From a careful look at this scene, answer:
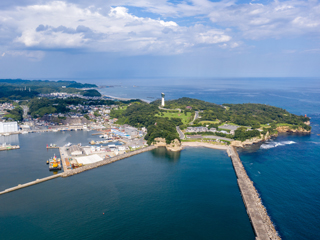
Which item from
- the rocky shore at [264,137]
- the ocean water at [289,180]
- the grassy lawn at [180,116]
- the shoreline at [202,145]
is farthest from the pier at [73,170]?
the grassy lawn at [180,116]

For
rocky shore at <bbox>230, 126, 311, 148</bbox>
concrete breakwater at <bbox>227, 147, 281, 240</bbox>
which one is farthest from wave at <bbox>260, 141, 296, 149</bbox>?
concrete breakwater at <bbox>227, 147, 281, 240</bbox>

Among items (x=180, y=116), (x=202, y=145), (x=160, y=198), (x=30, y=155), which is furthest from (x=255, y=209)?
(x=180, y=116)

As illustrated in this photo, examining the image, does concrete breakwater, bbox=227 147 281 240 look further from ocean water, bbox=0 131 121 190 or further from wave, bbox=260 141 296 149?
ocean water, bbox=0 131 121 190

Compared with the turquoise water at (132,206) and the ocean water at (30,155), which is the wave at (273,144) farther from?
the ocean water at (30,155)

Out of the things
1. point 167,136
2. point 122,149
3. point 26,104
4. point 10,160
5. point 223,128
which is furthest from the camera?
point 26,104

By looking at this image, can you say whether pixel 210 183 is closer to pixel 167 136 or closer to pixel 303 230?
pixel 303 230

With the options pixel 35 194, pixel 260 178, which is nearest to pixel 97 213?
pixel 35 194

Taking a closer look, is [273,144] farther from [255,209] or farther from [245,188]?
[255,209]

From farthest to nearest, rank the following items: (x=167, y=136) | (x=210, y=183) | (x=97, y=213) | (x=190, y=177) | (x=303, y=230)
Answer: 1. (x=167, y=136)
2. (x=190, y=177)
3. (x=210, y=183)
4. (x=97, y=213)
5. (x=303, y=230)
